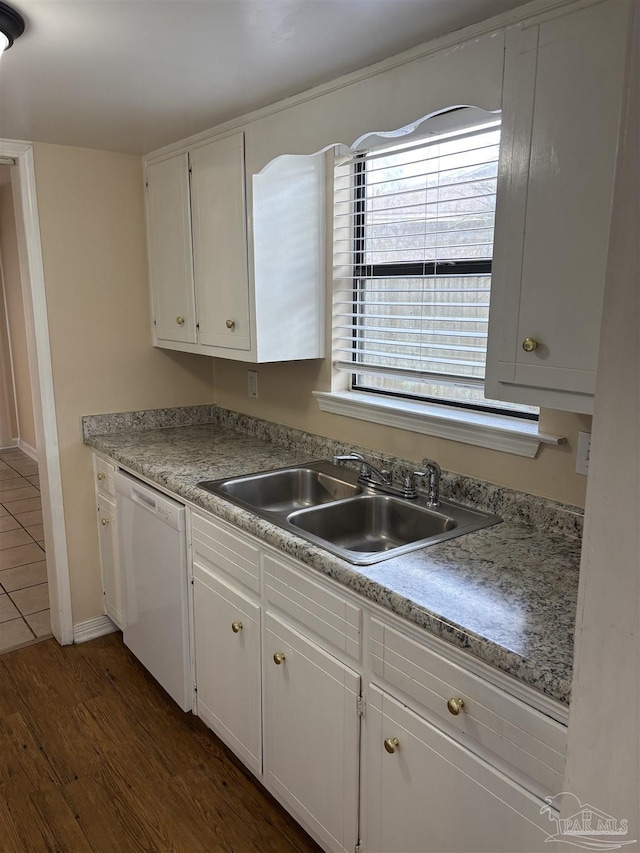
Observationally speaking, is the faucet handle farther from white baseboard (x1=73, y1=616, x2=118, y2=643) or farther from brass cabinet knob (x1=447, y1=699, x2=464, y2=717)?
white baseboard (x1=73, y1=616, x2=118, y2=643)

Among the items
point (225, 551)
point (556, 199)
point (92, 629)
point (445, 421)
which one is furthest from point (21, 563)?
point (556, 199)

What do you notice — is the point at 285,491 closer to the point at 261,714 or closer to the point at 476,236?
the point at 261,714

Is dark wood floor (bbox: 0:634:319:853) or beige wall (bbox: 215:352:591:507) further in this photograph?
dark wood floor (bbox: 0:634:319:853)

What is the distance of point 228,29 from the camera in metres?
1.49

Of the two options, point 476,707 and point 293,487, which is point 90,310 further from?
point 476,707

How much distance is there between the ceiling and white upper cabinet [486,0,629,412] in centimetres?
21

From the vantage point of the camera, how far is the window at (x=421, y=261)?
1953 millimetres

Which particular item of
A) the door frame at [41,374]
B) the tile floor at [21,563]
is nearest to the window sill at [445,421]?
the door frame at [41,374]

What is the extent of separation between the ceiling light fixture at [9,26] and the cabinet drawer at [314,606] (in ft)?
4.71

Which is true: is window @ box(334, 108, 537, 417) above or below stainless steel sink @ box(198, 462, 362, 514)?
above

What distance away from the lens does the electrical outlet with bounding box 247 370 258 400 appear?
295 cm

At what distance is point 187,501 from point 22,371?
425 cm

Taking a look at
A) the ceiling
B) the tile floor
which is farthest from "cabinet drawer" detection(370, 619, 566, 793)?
the tile floor

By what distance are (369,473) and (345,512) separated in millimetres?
226
